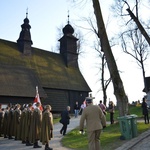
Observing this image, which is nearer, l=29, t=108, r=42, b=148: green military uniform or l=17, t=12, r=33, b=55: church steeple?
l=29, t=108, r=42, b=148: green military uniform

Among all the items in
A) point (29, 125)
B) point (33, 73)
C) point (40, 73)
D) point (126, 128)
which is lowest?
point (126, 128)

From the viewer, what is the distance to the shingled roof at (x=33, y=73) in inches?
1110

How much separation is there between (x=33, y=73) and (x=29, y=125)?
20.5 metres

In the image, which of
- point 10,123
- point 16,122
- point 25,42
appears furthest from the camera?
point 25,42

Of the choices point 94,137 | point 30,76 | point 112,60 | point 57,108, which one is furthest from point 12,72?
point 94,137

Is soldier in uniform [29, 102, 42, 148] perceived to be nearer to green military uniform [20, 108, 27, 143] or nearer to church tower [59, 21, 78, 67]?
green military uniform [20, 108, 27, 143]

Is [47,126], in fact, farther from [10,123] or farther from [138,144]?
[10,123]

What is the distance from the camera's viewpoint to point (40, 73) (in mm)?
33969

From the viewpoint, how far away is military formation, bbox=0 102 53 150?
35.6ft

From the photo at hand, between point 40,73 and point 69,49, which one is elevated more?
point 69,49

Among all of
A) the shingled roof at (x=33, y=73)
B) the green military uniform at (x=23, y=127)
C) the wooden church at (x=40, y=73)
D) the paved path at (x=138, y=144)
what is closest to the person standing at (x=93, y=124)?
the paved path at (x=138, y=144)

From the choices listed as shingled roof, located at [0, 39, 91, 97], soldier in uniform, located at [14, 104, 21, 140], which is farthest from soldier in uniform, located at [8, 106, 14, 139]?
shingled roof, located at [0, 39, 91, 97]

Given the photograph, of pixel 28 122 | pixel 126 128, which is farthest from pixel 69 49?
pixel 126 128

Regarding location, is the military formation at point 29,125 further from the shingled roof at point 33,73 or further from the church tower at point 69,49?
the church tower at point 69,49
